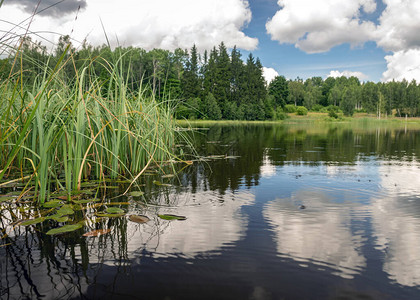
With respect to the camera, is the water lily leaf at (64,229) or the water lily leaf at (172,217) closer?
the water lily leaf at (64,229)

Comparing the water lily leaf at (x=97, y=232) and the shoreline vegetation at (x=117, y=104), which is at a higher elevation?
the shoreline vegetation at (x=117, y=104)

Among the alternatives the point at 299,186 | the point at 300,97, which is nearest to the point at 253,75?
the point at 300,97

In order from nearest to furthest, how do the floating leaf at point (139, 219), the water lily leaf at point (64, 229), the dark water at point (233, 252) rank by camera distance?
the dark water at point (233, 252) < the water lily leaf at point (64, 229) < the floating leaf at point (139, 219)

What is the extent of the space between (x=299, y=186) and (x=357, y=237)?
2250mm

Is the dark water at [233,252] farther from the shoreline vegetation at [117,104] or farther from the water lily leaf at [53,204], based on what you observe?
the shoreline vegetation at [117,104]

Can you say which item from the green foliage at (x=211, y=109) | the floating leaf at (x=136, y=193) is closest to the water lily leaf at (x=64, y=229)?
the floating leaf at (x=136, y=193)

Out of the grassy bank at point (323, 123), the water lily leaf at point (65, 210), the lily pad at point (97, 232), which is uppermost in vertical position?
the grassy bank at point (323, 123)

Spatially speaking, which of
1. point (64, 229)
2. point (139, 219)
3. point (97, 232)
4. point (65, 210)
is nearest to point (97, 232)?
point (97, 232)

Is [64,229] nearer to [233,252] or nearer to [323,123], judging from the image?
[233,252]

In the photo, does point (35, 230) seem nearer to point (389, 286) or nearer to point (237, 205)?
point (237, 205)

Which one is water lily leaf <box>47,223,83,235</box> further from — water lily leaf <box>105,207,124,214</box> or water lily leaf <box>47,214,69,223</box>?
water lily leaf <box>105,207,124,214</box>

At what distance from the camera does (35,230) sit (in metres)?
2.71

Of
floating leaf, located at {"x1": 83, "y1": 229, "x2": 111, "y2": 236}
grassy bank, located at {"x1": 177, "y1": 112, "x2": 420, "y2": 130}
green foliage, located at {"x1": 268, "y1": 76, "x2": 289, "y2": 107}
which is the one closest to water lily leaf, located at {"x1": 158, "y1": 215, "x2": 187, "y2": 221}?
floating leaf, located at {"x1": 83, "y1": 229, "x2": 111, "y2": 236}

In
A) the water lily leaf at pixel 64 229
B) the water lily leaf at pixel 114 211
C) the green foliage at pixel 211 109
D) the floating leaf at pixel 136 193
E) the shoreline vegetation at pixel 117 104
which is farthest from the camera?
the green foliage at pixel 211 109
